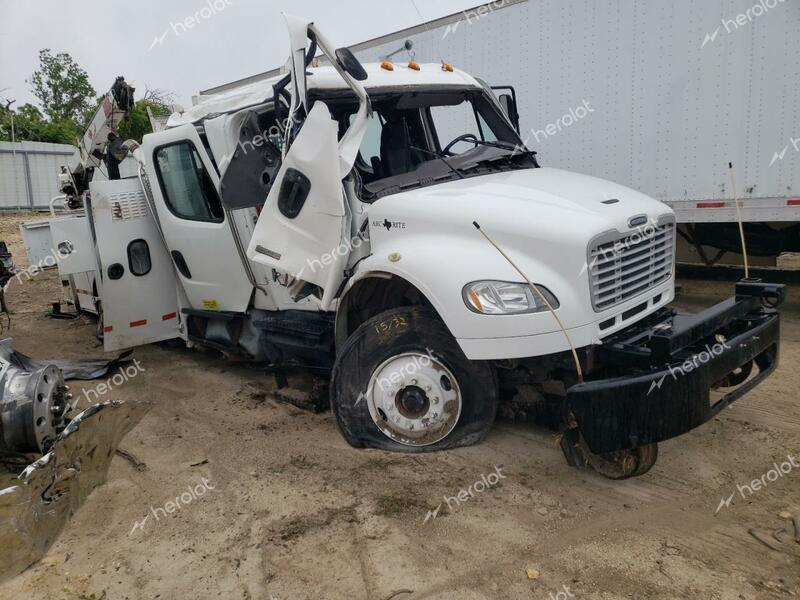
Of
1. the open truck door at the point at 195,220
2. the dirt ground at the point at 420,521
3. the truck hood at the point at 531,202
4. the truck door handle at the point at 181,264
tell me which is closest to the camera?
the dirt ground at the point at 420,521

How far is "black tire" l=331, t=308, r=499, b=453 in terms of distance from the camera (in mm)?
3863

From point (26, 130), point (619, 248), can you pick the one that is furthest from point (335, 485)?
point (26, 130)

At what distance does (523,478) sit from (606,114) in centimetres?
487

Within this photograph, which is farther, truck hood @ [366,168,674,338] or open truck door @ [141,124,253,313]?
open truck door @ [141,124,253,313]

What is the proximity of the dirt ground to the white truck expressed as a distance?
0.91 feet

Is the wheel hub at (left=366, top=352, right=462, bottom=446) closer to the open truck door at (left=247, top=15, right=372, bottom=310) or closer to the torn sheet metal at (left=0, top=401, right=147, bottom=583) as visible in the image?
the open truck door at (left=247, top=15, right=372, bottom=310)

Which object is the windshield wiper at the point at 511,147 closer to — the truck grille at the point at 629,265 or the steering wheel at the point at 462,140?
the steering wheel at the point at 462,140

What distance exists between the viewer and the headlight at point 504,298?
3.43 metres

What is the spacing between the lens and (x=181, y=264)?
19.1 ft

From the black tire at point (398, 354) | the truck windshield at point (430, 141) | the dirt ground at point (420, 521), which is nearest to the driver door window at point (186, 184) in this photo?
the truck windshield at point (430, 141)

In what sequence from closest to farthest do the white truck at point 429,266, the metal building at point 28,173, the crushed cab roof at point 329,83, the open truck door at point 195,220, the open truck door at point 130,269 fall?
the white truck at point 429,266 < the crushed cab roof at point 329,83 < the open truck door at point 195,220 < the open truck door at point 130,269 < the metal building at point 28,173

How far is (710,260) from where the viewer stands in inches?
326

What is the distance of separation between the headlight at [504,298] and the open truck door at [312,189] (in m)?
1.06

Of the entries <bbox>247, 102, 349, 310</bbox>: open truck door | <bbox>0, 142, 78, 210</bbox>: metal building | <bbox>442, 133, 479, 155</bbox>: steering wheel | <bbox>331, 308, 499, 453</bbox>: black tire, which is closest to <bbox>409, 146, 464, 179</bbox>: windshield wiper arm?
<bbox>442, 133, 479, 155</bbox>: steering wheel
